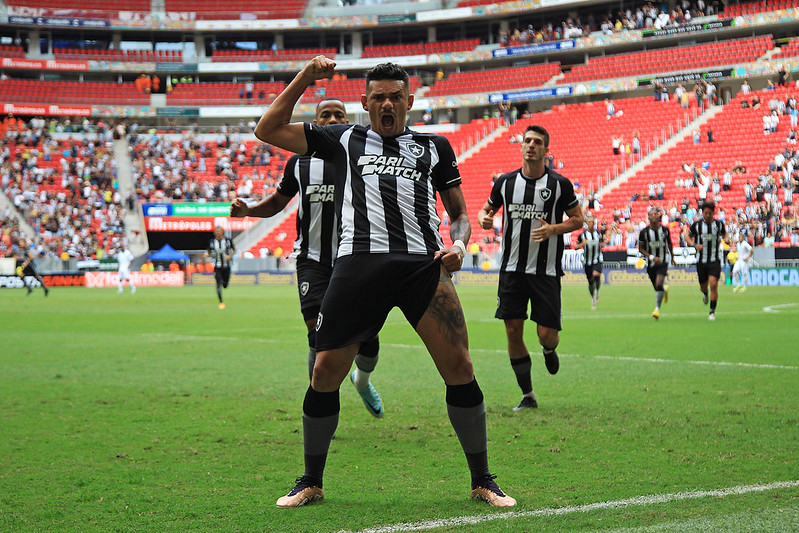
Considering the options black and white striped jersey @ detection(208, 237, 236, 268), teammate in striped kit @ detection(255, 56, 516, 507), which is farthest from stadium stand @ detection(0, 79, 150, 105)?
teammate in striped kit @ detection(255, 56, 516, 507)

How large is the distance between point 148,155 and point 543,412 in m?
54.1

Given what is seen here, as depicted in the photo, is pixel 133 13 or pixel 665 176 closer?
pixel 665 176

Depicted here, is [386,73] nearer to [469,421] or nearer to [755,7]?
[469,421]

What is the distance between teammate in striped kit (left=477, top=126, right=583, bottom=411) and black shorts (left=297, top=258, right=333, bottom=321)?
1767mm

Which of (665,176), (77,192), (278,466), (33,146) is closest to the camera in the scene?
(278,466)

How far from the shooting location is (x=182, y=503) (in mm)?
4773

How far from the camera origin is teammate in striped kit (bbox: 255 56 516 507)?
4.79m

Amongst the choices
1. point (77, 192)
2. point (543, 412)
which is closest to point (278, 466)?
point (543, 412)

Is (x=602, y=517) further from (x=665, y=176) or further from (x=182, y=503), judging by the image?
(x=665, y=176)

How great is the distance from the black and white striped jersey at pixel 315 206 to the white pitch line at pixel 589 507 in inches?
117

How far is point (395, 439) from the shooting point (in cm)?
667

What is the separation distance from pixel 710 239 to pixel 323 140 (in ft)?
47.2

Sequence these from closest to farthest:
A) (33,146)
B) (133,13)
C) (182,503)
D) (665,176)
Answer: (182,503) < (665,176) < (33,146) < (133,13)

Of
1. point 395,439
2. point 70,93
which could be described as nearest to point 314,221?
point 395,439
